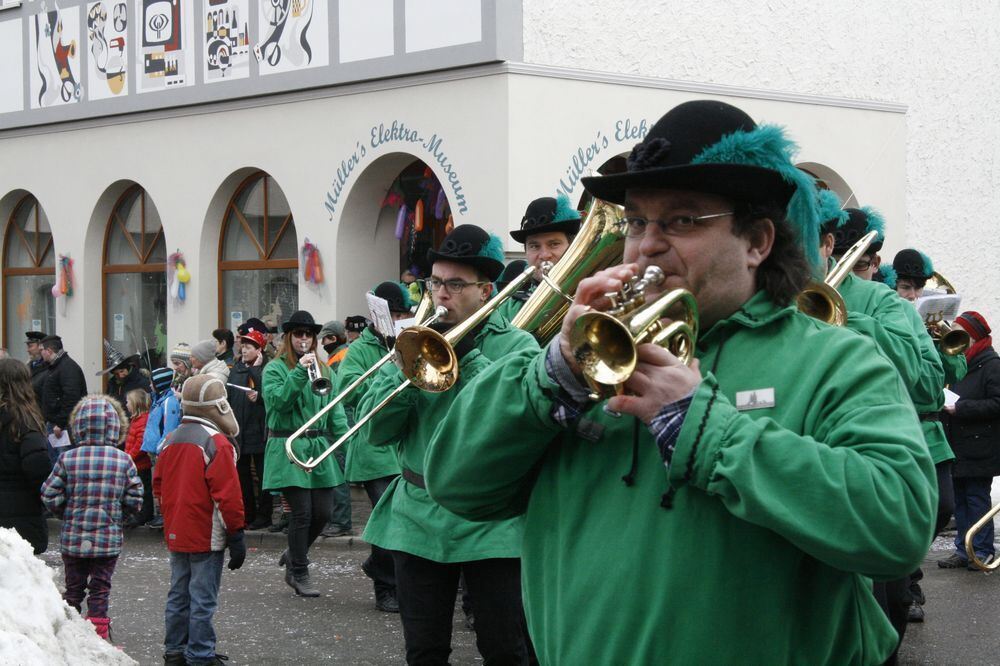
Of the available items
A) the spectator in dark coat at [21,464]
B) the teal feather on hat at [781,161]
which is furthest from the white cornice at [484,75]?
the teal feather on hat at [781,161]

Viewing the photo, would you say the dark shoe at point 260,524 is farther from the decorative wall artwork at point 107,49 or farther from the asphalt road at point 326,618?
the decorative wall artwork at point 107,49

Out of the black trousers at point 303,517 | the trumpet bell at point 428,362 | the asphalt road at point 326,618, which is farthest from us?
the black trousers at point 303,517

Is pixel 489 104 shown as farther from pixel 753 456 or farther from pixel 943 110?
pixel 753 456

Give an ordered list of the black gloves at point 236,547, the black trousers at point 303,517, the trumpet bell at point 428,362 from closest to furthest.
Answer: the trumpet bell at point 428,362, the black gloves at point 236,547, the black trousers at point 303,517

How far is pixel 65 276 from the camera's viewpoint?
19.1m

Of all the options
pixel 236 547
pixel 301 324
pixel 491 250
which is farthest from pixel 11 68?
pixel 491 250

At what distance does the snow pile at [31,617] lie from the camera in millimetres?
5508

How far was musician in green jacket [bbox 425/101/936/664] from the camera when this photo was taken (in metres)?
2.26

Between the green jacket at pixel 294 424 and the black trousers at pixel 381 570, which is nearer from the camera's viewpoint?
the black trousers at pixel 381 570

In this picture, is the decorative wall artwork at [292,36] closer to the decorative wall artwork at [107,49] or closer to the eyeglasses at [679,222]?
the decorative wall artwork at [107,49]

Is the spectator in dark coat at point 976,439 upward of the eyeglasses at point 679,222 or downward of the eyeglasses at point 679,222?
downward

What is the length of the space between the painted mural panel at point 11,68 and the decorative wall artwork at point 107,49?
1729mm

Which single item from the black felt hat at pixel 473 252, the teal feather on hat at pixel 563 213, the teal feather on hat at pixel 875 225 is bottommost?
the black felt hat at pixel 473 252

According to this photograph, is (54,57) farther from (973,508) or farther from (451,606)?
(451,606)
